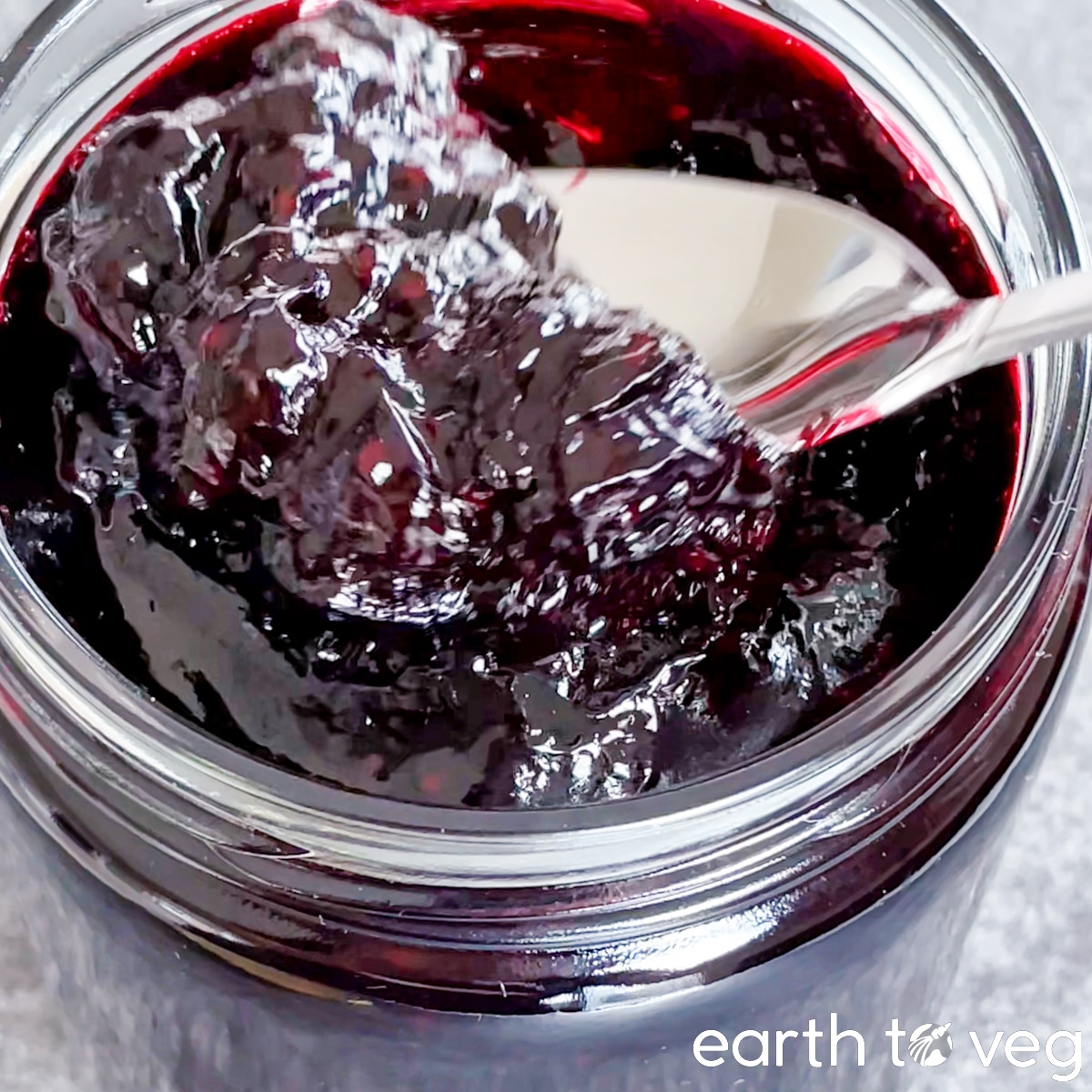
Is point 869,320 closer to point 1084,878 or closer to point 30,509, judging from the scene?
point 30,509

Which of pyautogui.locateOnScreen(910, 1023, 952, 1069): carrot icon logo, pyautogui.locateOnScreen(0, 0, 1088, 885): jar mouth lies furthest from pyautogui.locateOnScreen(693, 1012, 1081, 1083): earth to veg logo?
pyautogui.locateOnScreen(0, 0, 1088, 885): jar mouth

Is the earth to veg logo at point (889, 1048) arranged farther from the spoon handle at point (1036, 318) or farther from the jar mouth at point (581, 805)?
the spoon handle at point (1036, 318)

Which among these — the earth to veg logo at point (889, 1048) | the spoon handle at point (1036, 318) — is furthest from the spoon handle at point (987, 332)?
the earth to veg logo at point (889, 1048)

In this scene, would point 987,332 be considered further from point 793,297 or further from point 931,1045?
point 931,1045

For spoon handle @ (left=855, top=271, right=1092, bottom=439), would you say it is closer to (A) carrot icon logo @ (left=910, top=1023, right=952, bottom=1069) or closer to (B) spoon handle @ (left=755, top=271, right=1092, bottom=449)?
(B) spoon handle @ (left=755, top=271, right=1092, bottom=449)

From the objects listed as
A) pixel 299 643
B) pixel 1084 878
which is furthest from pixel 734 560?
pixel 1084 878

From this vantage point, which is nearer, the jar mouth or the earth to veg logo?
the jar mouth

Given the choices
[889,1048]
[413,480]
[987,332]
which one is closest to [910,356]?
[987,332]
